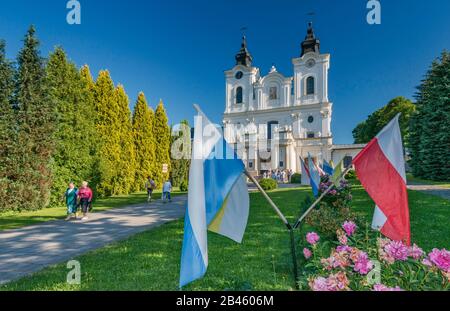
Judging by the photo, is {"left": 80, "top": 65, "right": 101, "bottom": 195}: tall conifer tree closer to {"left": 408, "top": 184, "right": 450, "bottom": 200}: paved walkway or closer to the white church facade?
{"left": 408, "top": 184, "right": 450, "bottom": 200}: paved walkway

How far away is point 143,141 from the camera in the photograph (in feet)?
88.1

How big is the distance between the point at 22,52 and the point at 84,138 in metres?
5.29

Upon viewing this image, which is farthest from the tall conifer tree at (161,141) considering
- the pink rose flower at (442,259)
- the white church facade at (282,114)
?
the pink rose flower at (442,259)

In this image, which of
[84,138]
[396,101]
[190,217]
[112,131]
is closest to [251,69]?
[396,101]

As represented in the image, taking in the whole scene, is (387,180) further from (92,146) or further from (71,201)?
(92,146)

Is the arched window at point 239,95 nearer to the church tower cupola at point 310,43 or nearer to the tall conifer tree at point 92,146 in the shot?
the church tower cupola at point 310,43

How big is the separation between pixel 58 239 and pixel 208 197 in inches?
242

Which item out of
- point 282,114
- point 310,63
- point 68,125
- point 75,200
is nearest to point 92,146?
point 68,125

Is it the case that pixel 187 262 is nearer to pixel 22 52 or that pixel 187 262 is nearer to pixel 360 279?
pixel 360 279

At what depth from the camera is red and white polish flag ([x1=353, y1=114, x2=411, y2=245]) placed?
286cm

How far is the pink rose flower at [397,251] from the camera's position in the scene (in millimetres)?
2326

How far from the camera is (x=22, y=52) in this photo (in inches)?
521

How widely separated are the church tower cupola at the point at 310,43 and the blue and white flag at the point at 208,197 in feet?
165

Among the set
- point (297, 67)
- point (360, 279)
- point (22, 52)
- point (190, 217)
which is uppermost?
point (297, 67)
